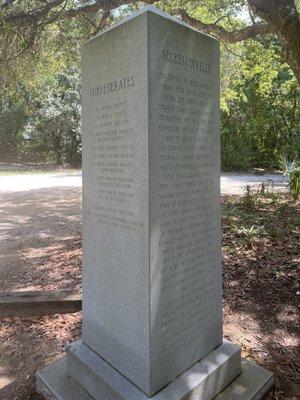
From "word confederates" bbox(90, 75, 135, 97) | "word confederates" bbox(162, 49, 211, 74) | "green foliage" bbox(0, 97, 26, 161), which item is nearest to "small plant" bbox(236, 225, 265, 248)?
"word confederates" bbox(162, 49, 211, 74)

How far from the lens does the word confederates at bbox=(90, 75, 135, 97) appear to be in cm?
219

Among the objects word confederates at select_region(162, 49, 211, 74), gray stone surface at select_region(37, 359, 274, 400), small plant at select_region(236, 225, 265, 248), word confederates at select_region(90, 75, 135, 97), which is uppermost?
word confederates at select_region(162, 49, 211, 74)

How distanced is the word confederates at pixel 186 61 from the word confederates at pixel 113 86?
0.79 ft

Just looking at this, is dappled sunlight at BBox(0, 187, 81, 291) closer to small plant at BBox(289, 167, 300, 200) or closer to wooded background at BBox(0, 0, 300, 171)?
wooded background at BBox(0, 0, 300, 171)

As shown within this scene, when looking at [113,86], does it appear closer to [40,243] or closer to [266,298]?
[266,298]

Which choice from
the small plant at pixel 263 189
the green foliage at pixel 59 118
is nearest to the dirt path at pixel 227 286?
the small plant at pixel 263 189

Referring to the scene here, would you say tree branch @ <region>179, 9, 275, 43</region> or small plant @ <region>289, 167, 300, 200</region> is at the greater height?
tree branch @ <region>179, 9, 275, 43</region>

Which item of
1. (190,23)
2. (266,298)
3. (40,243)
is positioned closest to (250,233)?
(266,298)

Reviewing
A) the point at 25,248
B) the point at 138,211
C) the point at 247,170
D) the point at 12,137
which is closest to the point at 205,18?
the point at 25,248

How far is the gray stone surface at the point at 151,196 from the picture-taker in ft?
7.06

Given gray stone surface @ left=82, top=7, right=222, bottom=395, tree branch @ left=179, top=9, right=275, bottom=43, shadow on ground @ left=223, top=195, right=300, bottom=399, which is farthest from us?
tree branch @ left=179, top=9, right=275, bottom=43

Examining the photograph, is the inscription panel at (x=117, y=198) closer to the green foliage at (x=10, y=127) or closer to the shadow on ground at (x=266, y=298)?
the shadow on ground at (x=266, y=298)

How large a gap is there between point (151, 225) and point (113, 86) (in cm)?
90

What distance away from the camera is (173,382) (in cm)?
239
